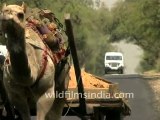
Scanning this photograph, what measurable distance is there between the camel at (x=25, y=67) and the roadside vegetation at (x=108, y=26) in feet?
86.0

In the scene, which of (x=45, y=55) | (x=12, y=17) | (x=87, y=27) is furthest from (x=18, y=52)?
(x=87, y=27)

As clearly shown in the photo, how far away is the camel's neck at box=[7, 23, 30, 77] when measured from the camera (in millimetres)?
7320

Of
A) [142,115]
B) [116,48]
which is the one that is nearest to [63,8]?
[142,115]

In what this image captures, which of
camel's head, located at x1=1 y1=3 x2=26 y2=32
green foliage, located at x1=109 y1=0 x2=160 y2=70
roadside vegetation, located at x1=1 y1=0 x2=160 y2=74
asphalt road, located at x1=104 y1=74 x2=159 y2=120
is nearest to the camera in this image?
camel's head, located at x1=1 y1=3 x2=26 y2=32

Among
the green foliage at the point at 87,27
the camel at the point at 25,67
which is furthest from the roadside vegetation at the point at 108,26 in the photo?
the camel at the point at 25,67

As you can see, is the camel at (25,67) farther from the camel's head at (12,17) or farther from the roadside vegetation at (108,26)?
the roadside vegetation at (108,26)

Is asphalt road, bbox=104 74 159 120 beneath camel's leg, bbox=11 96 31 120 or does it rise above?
beneath

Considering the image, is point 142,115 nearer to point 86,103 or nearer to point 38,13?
point 86,103

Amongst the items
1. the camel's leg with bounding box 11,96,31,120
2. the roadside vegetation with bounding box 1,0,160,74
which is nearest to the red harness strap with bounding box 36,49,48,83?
the camel's leg with bounding box 11,96,31,120

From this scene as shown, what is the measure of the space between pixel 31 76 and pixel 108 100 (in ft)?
11.0

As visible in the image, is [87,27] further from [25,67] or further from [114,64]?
[25,67]

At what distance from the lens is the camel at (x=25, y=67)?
734 cm

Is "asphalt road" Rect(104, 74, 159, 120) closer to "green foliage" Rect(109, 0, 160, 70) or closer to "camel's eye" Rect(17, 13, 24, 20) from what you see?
"camel's eye" Rect(17, 13, 24, 20)

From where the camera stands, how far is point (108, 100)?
11.2 m
